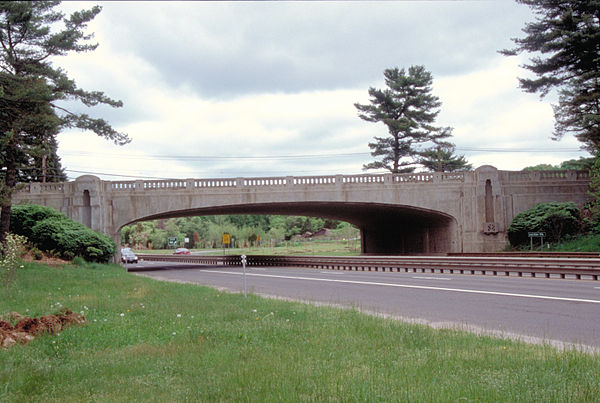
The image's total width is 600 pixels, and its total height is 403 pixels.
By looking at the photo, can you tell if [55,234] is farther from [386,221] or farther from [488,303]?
[386,221]

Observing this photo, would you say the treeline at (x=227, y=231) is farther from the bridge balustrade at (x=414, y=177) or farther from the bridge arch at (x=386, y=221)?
the bridge balustrade at (x=414, y=177)

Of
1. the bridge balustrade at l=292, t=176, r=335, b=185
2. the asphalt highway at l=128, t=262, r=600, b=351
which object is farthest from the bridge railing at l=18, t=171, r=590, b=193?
the asphalt highway at l=128, t=262, r=600, b=351

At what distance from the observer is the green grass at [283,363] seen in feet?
17.6

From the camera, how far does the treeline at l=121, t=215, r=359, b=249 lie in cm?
10869

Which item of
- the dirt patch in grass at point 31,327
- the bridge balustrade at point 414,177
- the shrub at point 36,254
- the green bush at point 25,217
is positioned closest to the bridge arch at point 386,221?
the bridge balustrade at point 414,177

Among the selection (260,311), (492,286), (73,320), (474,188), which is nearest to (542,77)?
(474,188)

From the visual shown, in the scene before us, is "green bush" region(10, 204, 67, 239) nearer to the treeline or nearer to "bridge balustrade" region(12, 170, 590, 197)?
"bridge balustrade" region(12, 170, 590, 197)

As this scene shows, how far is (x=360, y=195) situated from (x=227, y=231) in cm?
7414

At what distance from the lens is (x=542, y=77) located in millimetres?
36094

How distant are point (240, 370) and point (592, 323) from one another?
7.51 meters

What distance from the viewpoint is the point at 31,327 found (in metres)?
9.15

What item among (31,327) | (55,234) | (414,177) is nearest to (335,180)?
(414,177)

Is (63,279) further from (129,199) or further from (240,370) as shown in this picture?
(129,199)

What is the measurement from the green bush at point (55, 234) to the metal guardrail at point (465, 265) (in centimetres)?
1452
